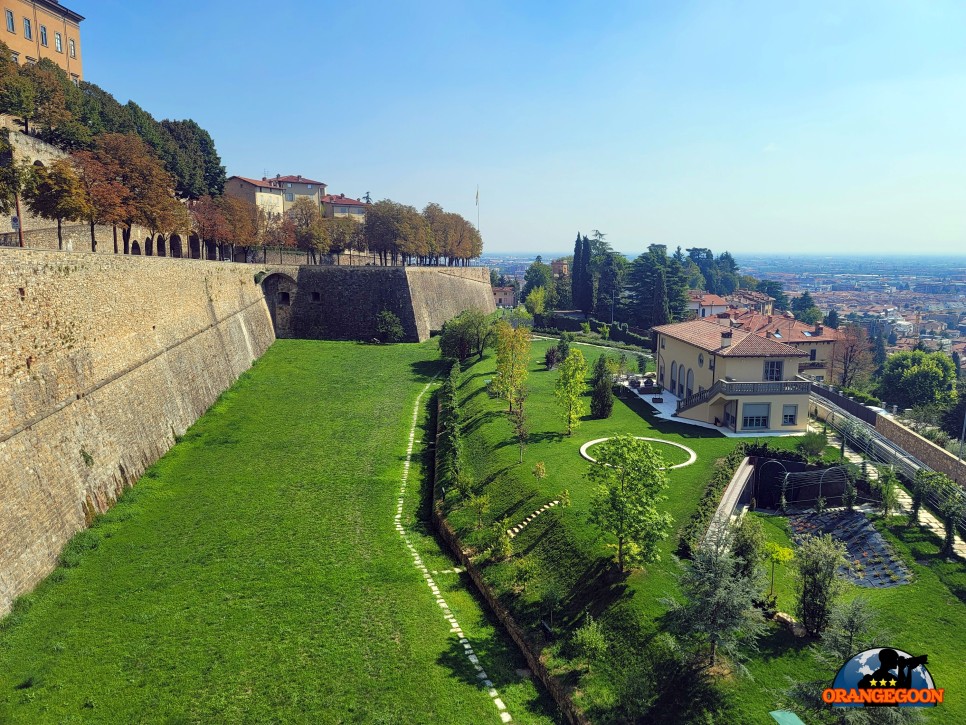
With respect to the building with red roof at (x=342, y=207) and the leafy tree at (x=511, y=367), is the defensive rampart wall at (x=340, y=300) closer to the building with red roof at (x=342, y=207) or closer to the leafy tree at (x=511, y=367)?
the leafy tree at (x=511, y=367)

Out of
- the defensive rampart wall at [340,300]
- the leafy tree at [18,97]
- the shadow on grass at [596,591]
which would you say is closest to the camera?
the shadow on grass at [596,591]

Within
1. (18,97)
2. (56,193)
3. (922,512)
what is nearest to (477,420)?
(922,512)

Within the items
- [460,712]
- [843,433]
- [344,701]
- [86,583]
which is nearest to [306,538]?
[86,583]

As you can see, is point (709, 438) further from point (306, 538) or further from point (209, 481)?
point (209, 481)

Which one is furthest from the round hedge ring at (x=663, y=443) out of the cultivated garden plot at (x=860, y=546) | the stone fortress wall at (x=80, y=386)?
the stone fortress wall at (x=80, y=386)

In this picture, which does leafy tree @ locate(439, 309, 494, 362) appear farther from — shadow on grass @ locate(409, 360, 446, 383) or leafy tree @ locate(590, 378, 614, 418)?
leafy tree @ locate(590, 378, 614, 418)

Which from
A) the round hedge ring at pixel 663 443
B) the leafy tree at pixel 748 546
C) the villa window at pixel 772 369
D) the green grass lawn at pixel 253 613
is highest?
the villa window at pixel 772 369

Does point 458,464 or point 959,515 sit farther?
point 458,464
